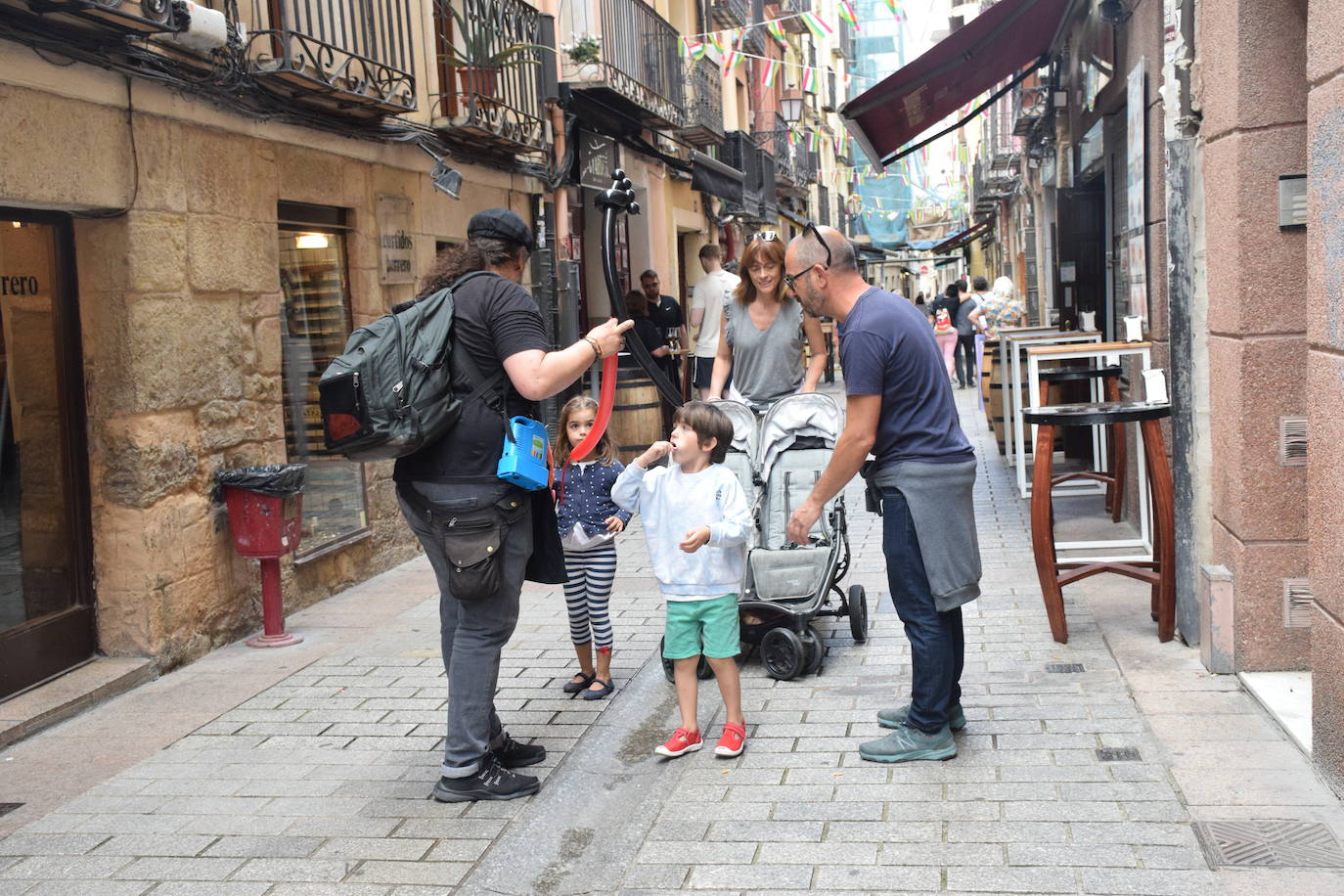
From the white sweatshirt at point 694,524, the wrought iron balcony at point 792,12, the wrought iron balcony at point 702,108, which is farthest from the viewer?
the wrought iron balcony at point 792,12

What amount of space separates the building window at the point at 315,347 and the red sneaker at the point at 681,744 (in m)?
3.57

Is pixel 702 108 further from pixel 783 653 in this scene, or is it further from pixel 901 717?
pixel 901 717

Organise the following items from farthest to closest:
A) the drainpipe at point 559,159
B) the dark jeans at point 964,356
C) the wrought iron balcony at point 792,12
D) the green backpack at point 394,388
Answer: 1. the wrought iron balcony at point 792,12
2. the dark jeans at point 964,356
3. the drainpipe at point 559,159
4. the green backpack at point 394,388

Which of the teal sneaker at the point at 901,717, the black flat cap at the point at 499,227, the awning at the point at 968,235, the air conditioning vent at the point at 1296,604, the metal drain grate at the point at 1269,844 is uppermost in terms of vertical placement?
the awning at the point at 968,235

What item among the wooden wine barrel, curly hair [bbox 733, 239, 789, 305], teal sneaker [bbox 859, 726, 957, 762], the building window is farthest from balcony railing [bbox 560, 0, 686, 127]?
teal sneaker [bbox 859, 726, 957, 762]

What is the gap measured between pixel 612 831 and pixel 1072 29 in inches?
352

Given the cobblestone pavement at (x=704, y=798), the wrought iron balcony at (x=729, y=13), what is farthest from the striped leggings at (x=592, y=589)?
the wrought iron balcony at (x=729, y=13)

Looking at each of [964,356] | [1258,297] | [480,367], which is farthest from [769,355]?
[964,356]

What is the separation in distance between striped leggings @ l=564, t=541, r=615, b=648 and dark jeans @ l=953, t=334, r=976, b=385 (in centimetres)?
1772

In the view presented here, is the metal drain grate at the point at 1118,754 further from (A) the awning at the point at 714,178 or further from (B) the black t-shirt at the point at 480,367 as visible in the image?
(A) the awning at the point at 714,178

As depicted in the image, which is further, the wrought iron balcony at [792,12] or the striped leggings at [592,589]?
the wrought iron balcony at [792,12]

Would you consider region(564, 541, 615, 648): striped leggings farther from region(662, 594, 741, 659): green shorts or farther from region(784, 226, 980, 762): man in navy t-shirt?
region(784, 226, 980, 762): man in navy t-shirt

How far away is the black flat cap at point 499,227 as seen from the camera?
176 inches

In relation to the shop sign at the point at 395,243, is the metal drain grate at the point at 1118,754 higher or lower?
lower
